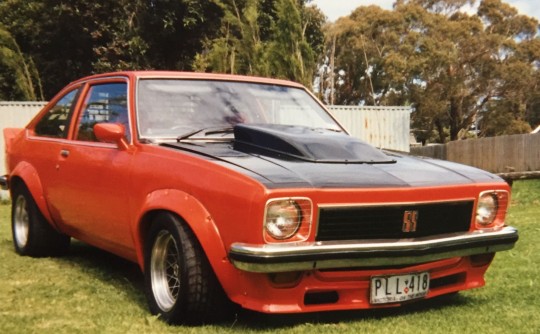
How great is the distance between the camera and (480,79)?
39.8m

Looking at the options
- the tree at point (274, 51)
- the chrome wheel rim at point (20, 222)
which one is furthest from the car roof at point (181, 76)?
the tree at point (274, 51)

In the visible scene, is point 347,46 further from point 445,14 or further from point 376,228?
point 376,228

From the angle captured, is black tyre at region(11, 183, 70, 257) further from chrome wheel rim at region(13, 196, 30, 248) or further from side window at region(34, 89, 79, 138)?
side window at region(34, 89, 79, 138)

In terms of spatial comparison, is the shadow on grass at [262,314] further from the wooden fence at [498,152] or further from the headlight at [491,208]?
the wooden fence at [498,152]

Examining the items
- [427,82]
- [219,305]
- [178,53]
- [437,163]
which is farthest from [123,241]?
[427,82]

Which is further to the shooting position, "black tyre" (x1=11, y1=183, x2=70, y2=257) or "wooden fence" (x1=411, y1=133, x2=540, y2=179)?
"wooden fence" (x1=411, y1=133, x2=540, y2=179)

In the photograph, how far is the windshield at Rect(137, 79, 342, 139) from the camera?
4.22m

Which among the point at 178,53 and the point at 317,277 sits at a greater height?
the point at 178,53

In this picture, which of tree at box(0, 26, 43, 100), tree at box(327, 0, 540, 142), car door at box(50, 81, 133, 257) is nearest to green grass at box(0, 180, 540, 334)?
car door at box(50, 81, 133, 257)

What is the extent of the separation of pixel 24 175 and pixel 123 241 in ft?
5.95

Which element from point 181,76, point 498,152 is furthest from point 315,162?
point 498,152

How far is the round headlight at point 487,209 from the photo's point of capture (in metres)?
3.75

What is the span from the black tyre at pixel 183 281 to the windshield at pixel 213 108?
2.41 feet

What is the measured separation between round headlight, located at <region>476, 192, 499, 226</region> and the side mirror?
2.17 metres
